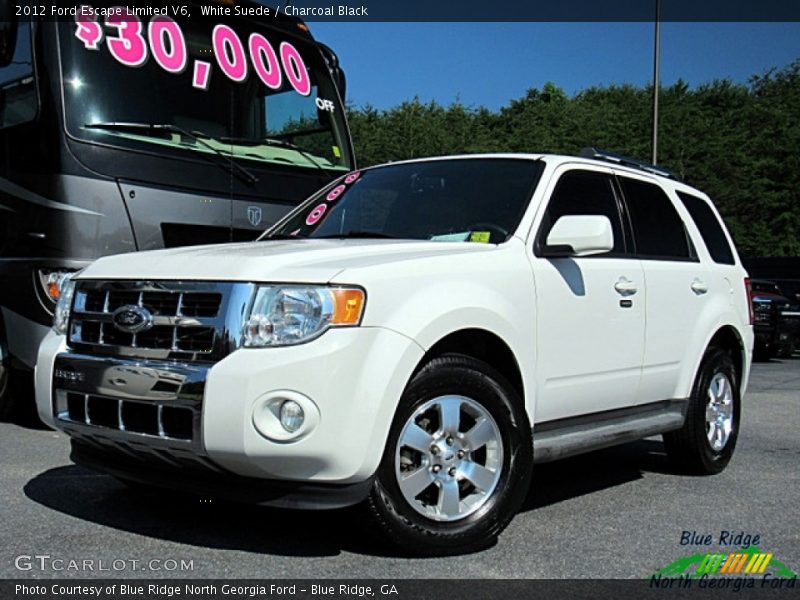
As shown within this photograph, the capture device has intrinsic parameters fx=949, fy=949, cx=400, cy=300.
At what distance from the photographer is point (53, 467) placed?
5449 mm

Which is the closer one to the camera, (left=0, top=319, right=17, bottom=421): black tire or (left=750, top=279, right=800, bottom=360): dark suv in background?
(left=0, top=319, right=17, bottom=421): black tire

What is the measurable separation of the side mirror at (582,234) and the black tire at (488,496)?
769mm

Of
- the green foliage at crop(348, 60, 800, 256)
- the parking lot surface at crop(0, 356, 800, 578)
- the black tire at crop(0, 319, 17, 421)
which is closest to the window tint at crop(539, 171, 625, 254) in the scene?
the parking lot surface at crop(0, 356, 800, 578)

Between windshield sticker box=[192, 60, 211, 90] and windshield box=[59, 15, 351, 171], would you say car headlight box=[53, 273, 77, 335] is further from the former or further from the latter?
windshield sticker box=[192, 60, 211, 90]

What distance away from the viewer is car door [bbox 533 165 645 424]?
14.8 ft

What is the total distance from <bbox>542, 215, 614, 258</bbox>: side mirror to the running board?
2.83ft

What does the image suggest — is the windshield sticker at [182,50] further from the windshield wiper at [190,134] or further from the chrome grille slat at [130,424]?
the chrome grille slat at [130,424]

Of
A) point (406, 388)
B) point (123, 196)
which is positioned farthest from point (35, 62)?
point (406, 388)

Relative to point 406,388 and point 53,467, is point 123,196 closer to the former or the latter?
point 53,467

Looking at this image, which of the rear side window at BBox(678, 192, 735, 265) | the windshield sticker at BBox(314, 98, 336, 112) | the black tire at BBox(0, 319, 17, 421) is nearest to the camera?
the rear side window at BBox(678, 192, 735, 265)

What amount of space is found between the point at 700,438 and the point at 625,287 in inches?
49.7

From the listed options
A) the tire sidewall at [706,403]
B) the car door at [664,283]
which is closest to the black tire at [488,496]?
the car door at [664,283]

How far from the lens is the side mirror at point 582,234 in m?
4.46

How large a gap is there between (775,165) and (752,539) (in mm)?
39730
